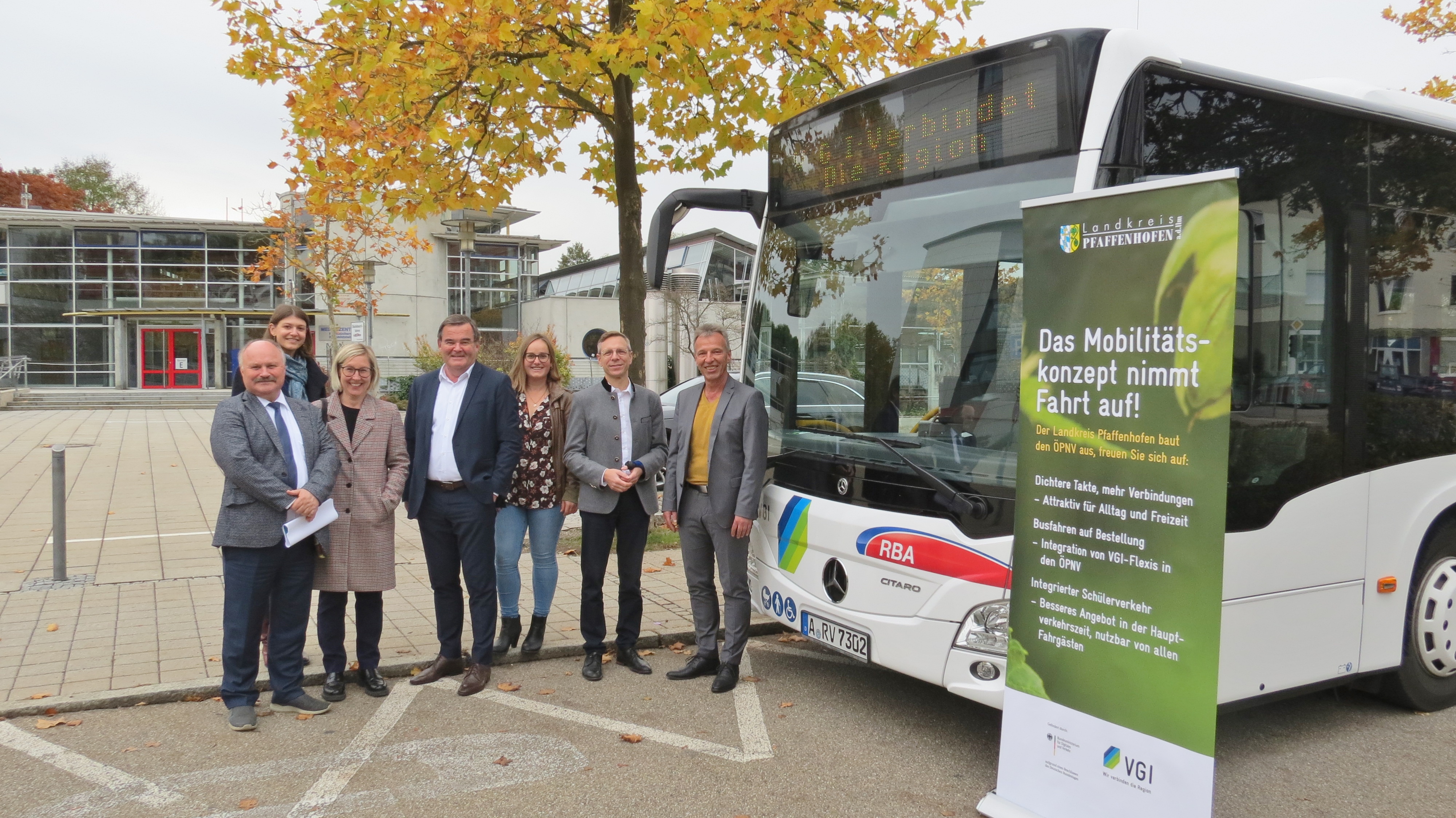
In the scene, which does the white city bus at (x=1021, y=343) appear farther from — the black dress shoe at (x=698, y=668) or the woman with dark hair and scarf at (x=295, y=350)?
the woman with dark hair and scarf at (x=295, y=350)

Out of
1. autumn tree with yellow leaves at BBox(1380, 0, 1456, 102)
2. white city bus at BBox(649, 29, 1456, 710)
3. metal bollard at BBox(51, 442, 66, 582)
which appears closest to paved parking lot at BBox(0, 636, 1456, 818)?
white city bus at BBox(649, 29, 1456, 710)

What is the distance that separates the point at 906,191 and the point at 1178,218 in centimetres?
162

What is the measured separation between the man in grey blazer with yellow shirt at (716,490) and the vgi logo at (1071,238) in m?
1.99

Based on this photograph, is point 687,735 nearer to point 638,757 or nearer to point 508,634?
point 638,757

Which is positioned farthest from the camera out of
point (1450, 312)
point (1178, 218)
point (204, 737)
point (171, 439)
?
point (171, 439)

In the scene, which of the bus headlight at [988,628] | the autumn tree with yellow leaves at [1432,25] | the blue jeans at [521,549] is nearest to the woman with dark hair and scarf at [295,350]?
the blue jeans at [521,549]

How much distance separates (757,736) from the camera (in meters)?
4.66

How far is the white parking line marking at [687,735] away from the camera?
4.45 m

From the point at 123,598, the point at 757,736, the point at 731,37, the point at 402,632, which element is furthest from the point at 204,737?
the point at 731,37

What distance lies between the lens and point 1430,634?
4883mm

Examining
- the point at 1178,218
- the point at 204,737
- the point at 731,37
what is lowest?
the point at 204,737

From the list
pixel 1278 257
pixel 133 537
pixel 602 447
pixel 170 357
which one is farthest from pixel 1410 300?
pixel 170 357

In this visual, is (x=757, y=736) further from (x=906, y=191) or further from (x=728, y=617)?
(x=906, y=191)

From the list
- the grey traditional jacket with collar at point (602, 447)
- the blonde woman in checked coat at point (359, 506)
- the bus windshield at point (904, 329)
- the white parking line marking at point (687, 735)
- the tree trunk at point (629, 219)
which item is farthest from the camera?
the tree trunk at point (629, 219)
